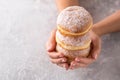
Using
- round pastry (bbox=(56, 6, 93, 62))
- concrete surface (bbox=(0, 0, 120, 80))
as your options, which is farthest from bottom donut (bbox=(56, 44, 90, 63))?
concrete surface (bbox=(0, 0, 120, 80))

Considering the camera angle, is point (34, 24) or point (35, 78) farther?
point (34, 24)

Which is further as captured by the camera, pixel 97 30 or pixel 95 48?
pixel 97 30

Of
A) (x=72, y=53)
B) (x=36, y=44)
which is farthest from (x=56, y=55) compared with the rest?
(x=36, y=44)

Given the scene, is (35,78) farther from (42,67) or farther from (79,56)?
(79,56)

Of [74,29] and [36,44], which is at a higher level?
[74,29]

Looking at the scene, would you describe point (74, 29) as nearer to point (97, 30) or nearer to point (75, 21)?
point (75, 21)

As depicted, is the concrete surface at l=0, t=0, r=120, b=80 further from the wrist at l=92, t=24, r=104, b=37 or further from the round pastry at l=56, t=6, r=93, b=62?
the round pastry at l=56, t=6, r=93, b=62

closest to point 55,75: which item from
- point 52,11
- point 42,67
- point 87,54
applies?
point 42,67
